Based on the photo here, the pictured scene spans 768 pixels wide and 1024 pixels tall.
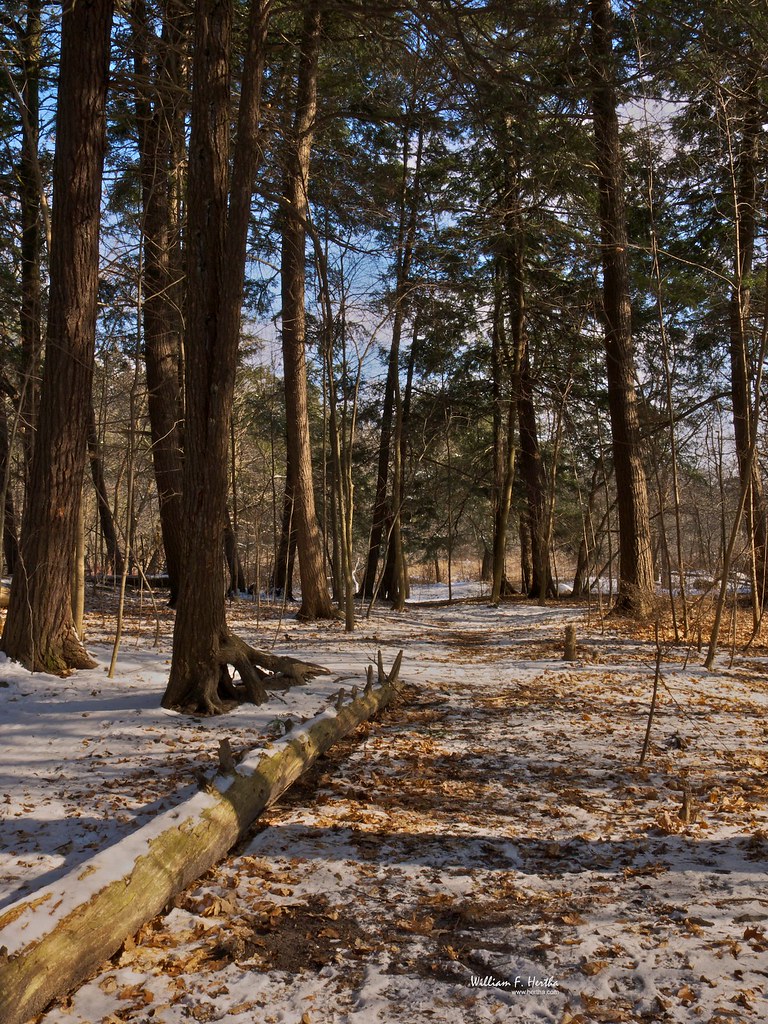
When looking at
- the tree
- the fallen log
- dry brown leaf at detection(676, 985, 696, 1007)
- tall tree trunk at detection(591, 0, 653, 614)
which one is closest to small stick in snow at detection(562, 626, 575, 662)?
tall tree trunk at detection(591, 0, 653, 614)

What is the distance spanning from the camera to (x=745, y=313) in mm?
8914

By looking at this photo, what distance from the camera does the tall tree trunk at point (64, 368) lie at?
6.37 meters

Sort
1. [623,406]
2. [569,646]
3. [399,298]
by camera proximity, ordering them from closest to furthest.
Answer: [569,646]
[399,298]
[623,406]

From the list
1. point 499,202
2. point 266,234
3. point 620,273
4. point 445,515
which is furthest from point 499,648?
point 445,515

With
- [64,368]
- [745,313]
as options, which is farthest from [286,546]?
[745,313]

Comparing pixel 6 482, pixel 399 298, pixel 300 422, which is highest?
pixel 399 298

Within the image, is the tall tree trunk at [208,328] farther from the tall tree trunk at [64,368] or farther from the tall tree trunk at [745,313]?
the tall tree trunk at [745,313]

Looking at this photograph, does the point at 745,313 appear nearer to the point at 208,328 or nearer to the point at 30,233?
the point at 208,328

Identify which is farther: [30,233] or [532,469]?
[532,469]

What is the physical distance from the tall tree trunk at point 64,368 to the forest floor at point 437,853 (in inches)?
23.5

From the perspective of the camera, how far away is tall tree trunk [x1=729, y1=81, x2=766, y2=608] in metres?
8.37

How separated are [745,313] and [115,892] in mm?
9092

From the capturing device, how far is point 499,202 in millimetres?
15109

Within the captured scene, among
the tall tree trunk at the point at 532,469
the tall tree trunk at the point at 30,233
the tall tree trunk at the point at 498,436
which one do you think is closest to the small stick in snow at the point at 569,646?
the tall tree trunk at the point at 30,233
